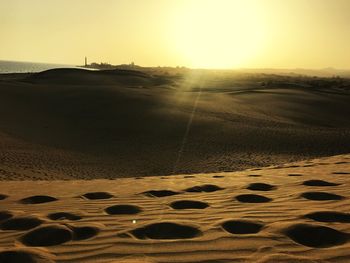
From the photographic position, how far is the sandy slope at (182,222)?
334 centimetres

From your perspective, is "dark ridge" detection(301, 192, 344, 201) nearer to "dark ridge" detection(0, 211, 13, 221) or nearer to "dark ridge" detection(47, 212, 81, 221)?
"dark ridge" detection(47, 212, 81, 221)

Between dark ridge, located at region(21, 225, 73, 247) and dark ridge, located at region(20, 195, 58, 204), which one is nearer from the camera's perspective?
dark ridge, located at region(21, 225, 73, 247)

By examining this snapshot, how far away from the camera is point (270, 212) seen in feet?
14.9

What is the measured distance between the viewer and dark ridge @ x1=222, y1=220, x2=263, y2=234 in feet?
12.8

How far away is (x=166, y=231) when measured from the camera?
3982mm

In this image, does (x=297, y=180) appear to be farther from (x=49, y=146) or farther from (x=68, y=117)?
(x=68, y=117)

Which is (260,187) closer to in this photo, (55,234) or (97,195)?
(97,195)

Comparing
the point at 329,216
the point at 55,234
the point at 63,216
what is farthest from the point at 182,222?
the point at 329,216

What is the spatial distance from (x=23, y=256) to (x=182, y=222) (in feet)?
5.16

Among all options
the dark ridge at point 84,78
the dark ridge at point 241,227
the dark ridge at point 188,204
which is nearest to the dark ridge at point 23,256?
the dark ridge at point 241,227

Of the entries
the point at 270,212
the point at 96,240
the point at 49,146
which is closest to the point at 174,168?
the point at 49,146

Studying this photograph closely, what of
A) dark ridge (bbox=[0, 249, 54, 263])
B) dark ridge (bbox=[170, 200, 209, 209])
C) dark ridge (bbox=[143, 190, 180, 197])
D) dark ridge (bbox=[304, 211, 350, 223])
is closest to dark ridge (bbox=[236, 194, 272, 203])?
dark ridge (bbox=[170, 200, 209, 209])

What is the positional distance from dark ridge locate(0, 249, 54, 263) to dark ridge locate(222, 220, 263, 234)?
5.54 ft

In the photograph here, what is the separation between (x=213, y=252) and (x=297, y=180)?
3.81 metres
